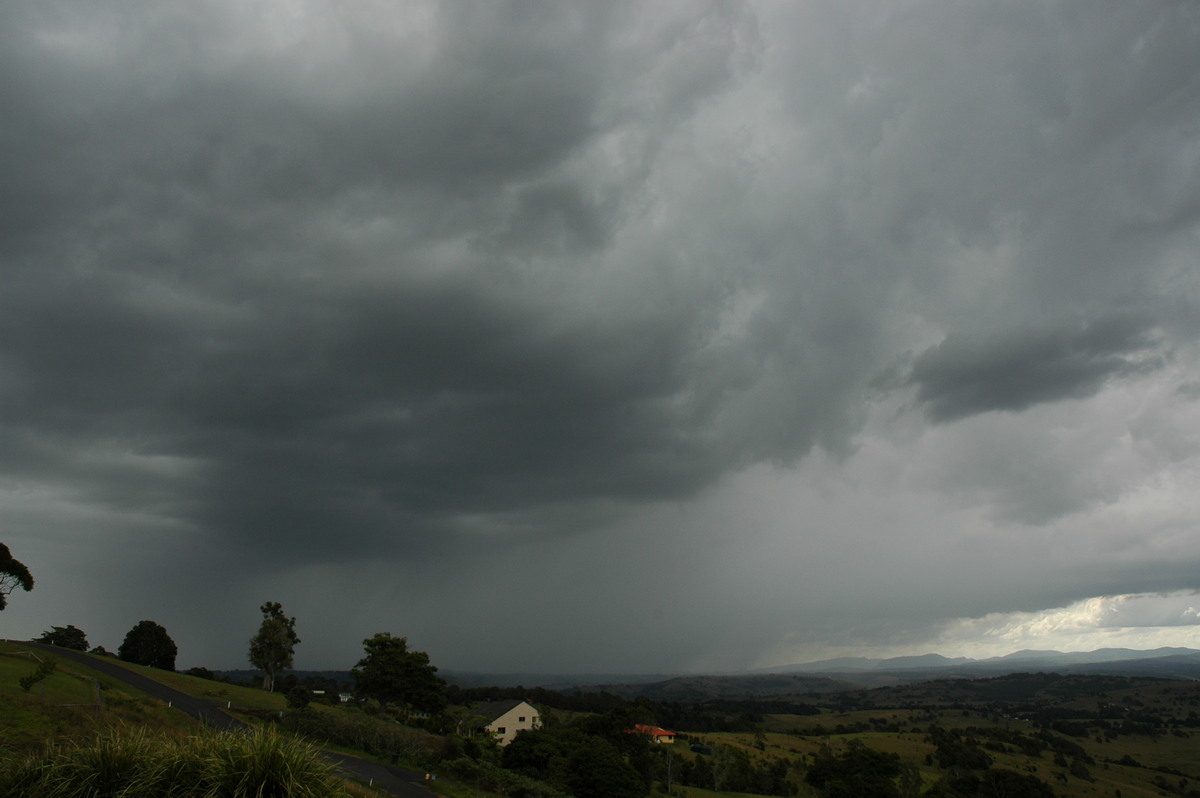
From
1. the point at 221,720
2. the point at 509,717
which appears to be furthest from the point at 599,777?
the point at 509,717

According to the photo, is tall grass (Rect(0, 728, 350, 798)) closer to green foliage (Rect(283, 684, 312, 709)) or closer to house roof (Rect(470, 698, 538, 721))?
green foliage (Rect(283, 684, 312, 709))

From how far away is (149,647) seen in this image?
9712 centimetres

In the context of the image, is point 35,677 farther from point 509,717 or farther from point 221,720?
point 509,717

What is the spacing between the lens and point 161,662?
9794cm

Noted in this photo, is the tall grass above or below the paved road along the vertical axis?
above

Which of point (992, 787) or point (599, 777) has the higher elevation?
point (599, 777)

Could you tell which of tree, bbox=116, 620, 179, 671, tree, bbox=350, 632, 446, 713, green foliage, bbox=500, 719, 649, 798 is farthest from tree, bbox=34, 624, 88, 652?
green foliage, bbox=500, 719, 649, 798

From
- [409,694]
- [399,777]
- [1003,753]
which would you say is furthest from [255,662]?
[1003,753]

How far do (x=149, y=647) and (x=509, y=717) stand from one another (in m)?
52.4

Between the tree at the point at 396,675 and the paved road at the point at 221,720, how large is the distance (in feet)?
79.3

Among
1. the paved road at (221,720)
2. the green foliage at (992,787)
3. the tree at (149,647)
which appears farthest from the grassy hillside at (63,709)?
the green foliage at (992,787)

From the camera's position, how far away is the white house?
9269 cm

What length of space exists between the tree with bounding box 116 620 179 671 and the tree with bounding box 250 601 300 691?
1290cm

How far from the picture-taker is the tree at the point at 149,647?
95875mm
